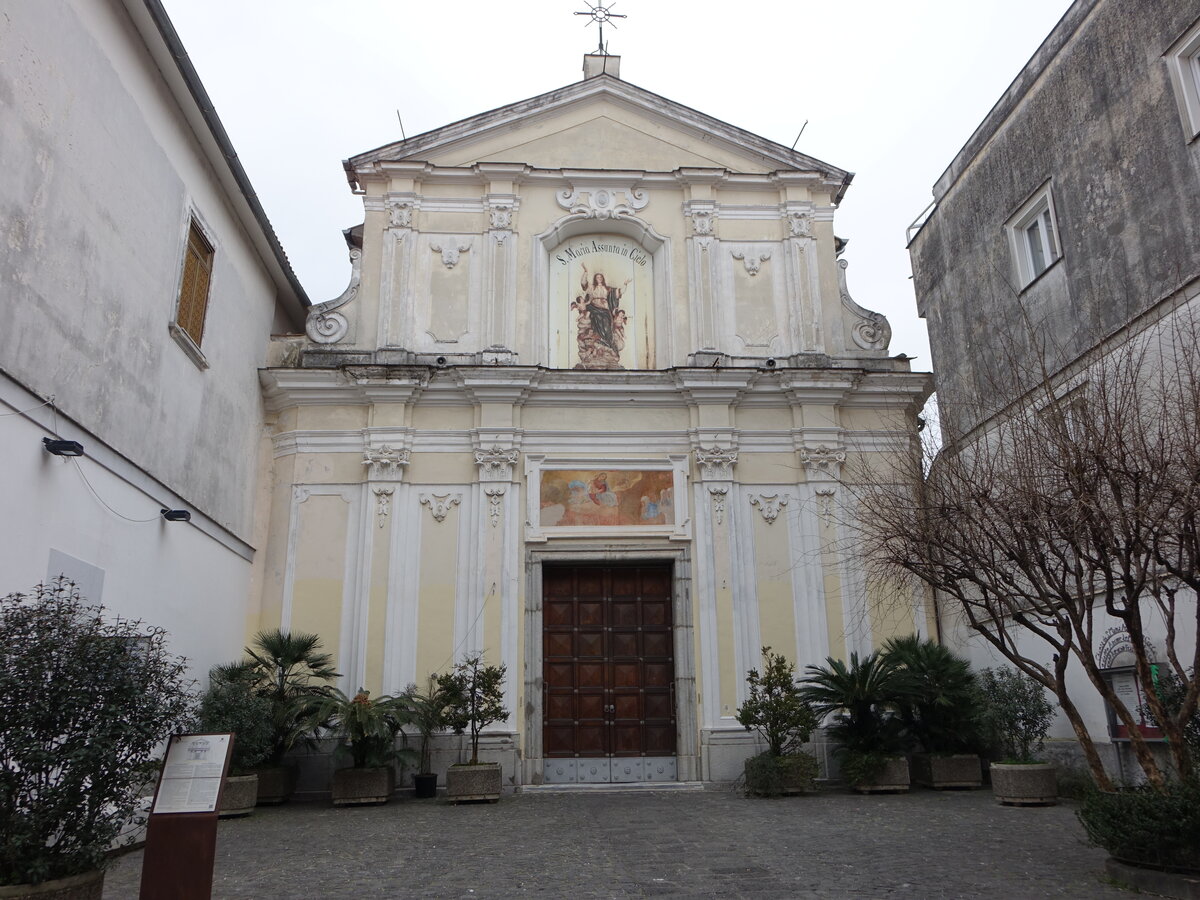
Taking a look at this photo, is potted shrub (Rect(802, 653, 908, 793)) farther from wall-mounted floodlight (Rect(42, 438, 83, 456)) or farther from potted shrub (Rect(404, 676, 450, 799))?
wall-mounted floodlight (Rect(42, 438, 83, 456))

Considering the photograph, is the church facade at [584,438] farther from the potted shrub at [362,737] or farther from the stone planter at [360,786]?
the stone planter at [360,786]

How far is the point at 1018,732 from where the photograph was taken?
480 inches

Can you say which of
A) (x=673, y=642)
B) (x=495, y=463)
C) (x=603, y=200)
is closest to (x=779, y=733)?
(x=673, y=642)

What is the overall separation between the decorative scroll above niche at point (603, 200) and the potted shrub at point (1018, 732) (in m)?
9.49

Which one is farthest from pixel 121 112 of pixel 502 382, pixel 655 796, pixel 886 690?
pixel 886 690

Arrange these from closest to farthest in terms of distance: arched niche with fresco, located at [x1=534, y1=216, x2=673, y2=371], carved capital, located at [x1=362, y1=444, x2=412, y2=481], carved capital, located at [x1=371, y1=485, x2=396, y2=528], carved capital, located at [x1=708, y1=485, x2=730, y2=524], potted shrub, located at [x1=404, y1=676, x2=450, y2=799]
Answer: potted shrub, located at [x1=404, y1=676, x2=450, y2=799]
carved capital, located at [x1=371, y1=485, x2=396, y2=528]
carved capital, located at [x1=362, y1=444, x2=412, y2=481]
carved capital, located at [x1=708, y1=485, x2=730, y2=524]
arched niche with fresco, located at [x1=534, y1=216, x2=673, y2=371]

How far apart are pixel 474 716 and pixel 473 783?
0.84 metres

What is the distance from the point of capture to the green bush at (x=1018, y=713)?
12047 millimetres

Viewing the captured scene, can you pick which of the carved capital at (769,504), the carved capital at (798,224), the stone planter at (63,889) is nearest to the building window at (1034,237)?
the carved capital at (798,224)

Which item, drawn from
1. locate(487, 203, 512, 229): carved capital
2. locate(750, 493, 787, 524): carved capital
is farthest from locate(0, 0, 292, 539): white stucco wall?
locate(750, 493, 787, 524): carved capital

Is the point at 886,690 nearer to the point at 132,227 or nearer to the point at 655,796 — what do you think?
the point at 655,796

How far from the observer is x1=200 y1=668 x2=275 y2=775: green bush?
11547 mm

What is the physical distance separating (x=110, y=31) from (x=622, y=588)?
10.0 meters

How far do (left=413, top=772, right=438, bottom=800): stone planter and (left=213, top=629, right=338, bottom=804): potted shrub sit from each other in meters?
1.68
